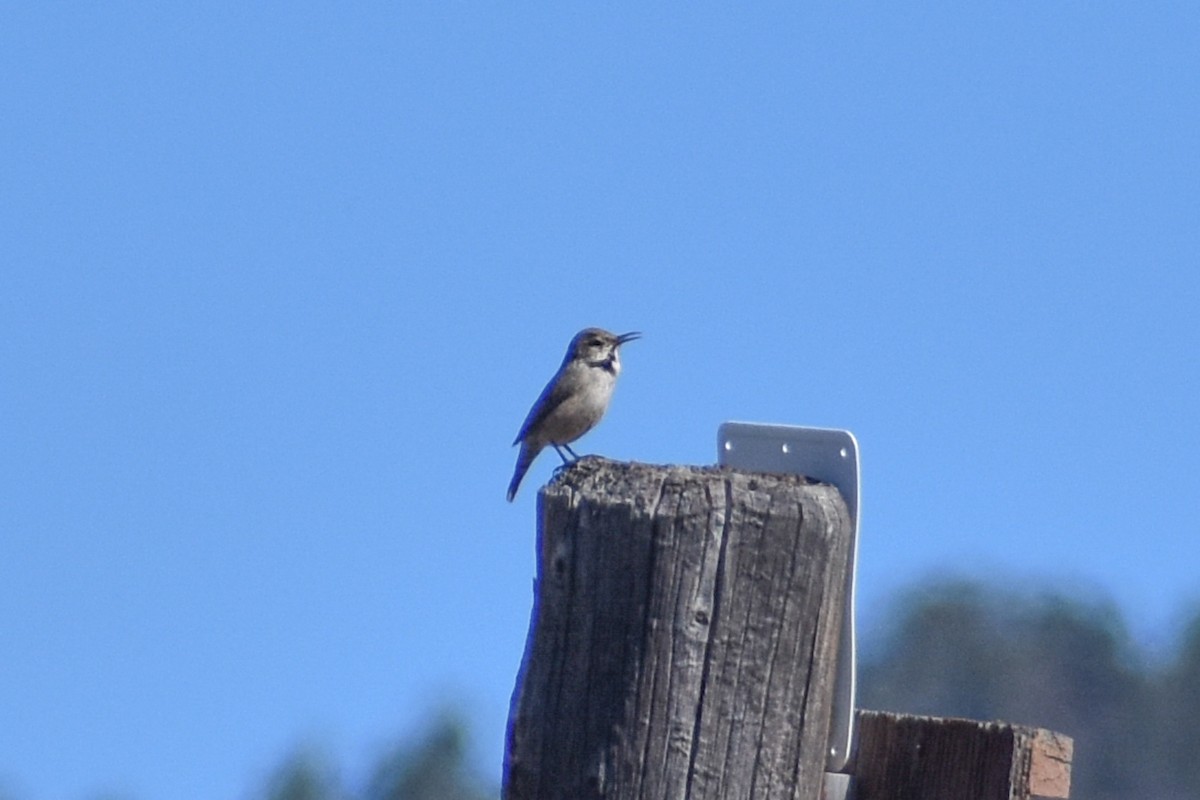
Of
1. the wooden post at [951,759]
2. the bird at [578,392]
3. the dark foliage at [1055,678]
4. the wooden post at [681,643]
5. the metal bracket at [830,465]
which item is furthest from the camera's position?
the dark foliage at [1055,678]

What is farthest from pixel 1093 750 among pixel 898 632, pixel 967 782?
pixel 967 782

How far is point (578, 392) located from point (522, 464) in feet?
2.92

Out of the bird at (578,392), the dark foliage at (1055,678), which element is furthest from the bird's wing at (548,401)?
the dark foliage at (1055,678)

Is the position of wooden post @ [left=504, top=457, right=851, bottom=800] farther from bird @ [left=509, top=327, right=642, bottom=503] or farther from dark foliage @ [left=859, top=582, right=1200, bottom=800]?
dark foliage @ [left=859, top=582, right=1200, bottom=800]

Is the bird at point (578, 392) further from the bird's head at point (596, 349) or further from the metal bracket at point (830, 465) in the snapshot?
the metal bracket at point (830, 465)

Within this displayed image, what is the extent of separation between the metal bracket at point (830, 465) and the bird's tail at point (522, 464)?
6950 millimetres

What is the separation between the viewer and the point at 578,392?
10.8 m

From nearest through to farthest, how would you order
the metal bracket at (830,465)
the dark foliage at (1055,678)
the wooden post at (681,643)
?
the wooden post at (681,643) < the metal bracket at (830,465) < the dark foliage at (1055,678)

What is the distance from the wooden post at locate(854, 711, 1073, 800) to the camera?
13.7ft

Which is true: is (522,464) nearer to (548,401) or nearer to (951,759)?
(548,401)

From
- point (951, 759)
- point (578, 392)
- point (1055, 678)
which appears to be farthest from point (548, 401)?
point (1055, 678)

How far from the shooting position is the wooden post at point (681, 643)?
3809mm

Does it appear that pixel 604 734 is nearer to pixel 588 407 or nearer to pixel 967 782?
pixel 967 782

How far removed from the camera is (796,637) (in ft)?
12.7
